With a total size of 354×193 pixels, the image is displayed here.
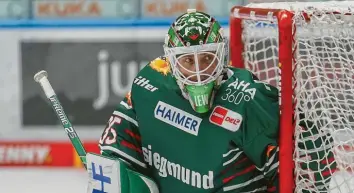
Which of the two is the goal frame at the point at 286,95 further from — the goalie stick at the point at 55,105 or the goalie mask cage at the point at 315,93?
the goalie stick at the point at 55,105

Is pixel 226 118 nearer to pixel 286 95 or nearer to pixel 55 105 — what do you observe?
pixel 286 95

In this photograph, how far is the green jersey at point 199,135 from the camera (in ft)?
6.12

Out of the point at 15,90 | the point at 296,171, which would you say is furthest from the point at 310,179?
the point at 15,90

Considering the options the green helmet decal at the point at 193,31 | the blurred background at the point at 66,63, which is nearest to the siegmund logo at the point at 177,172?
the green helmet decal at the point at 193,31

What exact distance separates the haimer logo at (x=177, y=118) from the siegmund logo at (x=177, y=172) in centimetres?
9

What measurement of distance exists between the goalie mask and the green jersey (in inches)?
1.3

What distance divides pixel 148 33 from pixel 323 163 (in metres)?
2.21

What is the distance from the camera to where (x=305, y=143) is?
1.88m

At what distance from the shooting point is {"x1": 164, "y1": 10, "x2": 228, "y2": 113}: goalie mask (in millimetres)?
1818

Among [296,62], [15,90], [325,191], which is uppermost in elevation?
[296,62]

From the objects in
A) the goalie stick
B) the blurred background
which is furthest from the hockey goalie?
the blurred background

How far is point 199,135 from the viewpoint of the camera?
1.92 meters

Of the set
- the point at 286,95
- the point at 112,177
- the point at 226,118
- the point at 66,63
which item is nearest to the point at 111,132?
the point at 112,177

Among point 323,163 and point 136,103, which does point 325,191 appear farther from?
point 136,103
